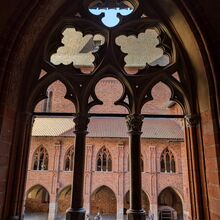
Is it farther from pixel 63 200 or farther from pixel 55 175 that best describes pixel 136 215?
pixel 63 200

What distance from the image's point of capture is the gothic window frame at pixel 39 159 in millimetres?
15945

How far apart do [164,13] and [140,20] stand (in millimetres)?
321

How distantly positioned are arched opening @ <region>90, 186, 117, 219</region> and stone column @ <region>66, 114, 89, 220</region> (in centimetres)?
1307

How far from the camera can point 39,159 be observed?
1619cm

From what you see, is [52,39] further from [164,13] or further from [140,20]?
[164,13]

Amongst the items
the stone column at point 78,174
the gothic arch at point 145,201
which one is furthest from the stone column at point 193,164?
the gothic arch at point 145,201

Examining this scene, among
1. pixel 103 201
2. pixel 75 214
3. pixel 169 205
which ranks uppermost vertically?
pixel 75 214

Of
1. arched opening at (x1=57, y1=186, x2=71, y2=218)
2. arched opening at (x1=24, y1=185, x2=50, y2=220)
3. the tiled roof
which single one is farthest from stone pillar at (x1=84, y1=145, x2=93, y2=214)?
arched opening at (x1=24, y1=185, x2=50, y2=220)

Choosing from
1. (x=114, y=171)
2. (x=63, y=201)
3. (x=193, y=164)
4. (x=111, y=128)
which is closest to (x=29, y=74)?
(x=193, y=164)

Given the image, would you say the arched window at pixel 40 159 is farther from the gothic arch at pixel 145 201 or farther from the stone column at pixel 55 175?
the gothic arch at pixel 145 201

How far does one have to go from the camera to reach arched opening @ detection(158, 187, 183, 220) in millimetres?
15000

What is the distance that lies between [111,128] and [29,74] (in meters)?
12.7

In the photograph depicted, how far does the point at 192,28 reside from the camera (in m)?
2.64

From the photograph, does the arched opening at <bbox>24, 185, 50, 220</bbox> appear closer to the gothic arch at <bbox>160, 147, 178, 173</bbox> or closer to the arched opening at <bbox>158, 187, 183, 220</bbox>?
the arched opening at <bbox>158, 187, 183, 220</bbox>
